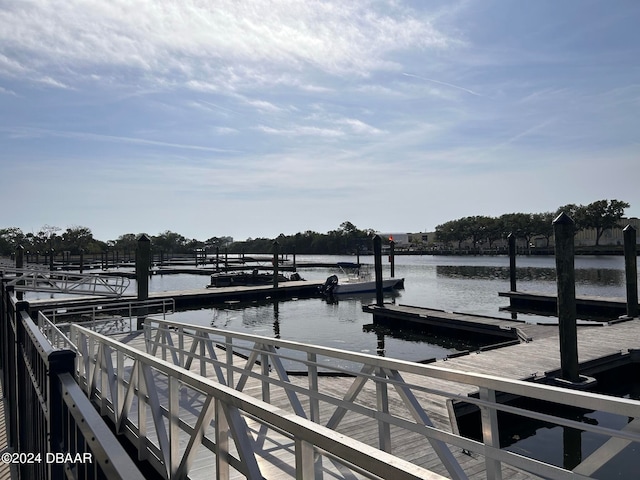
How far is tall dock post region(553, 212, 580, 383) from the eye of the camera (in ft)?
34.4

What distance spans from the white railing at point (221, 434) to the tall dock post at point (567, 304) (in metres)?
7.66

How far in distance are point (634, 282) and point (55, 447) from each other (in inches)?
839

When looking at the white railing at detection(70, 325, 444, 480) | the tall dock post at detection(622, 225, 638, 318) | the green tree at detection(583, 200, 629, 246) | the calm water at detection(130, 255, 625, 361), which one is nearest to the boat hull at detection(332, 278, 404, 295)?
the calm water at detection(130, 255, 625, 361)

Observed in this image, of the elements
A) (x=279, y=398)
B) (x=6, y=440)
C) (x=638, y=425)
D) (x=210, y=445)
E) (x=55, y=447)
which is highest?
(x=638, y=425)

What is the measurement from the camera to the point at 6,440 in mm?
8977

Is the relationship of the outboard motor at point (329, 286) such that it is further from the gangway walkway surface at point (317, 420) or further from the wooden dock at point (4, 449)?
the wooden dock at point (4, 449)

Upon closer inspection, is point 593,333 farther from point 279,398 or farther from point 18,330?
point 18,330

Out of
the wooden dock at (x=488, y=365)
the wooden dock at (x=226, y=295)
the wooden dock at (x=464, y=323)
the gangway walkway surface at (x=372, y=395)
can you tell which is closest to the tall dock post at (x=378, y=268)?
the wooden dock at (x=464, y=323)

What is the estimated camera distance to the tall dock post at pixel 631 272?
18625mm

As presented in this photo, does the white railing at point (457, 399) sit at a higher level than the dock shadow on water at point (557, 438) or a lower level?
higher

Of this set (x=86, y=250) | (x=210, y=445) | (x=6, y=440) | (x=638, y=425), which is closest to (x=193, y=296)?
(x=6, y=440)

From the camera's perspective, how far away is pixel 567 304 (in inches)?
420

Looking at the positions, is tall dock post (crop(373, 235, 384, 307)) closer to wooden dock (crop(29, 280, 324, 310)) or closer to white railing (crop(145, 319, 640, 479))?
wooden dock (crop(29, 280, 324, 310))

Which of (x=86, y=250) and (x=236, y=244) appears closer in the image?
(x=86, y=250)
